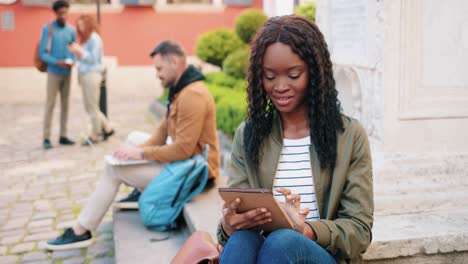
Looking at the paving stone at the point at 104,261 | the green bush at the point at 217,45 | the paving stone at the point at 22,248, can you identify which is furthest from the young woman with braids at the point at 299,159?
the green bush at the point at 217,45

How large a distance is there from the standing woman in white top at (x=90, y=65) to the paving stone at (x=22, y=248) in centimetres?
441

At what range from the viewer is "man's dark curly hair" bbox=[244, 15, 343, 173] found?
251cm

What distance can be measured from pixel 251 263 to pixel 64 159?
6.50m

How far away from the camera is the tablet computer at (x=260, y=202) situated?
7.39 ft

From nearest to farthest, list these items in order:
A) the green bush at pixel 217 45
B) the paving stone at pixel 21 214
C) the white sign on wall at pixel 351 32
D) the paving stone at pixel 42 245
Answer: the white sign on wall at pixel 351 32 < the paving stone at pixel 42 245 < the paving stone at pixel 21 214 < the green bush at pixel 217 45

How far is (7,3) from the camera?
16.0m

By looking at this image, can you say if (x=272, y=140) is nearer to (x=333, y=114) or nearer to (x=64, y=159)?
(x=333, y=114)

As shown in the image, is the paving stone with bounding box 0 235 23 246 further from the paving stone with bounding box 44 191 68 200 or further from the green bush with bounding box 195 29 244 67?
the green bush with bounding box 195 29 244 67

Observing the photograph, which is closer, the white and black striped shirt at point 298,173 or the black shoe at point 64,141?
the white and black striped shirt at point 298,173

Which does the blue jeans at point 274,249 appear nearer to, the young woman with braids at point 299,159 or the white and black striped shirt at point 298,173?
the young woman with braids at point 299,159

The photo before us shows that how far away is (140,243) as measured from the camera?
457 centimetres

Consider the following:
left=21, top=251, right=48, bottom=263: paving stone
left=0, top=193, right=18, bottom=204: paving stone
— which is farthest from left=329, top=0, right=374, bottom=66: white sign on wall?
left=0, top=193, right=18, bottom=204: paving stone

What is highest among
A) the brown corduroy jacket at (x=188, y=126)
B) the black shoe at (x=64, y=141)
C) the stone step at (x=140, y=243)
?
the brown corduroy jacket at (x=188, y=126)

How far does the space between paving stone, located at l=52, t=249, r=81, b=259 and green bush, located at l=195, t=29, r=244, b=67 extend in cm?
908
